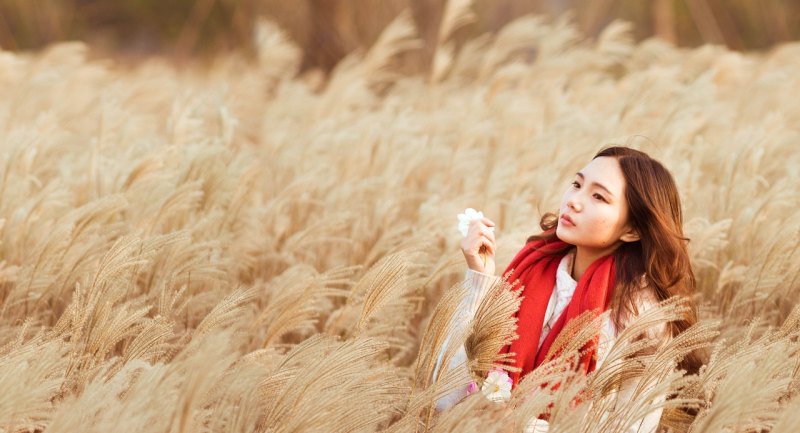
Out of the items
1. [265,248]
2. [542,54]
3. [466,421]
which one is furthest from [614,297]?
[542,54]

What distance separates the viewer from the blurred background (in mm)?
7957

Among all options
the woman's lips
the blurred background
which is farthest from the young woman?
the blurred background

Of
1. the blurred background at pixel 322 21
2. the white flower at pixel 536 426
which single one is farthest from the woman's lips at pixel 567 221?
the blurred background at pixel 322 21

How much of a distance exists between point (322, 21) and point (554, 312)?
19.4 feet

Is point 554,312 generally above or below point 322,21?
below

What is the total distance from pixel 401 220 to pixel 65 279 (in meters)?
1.55

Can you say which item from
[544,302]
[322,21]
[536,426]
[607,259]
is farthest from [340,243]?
[322,21]

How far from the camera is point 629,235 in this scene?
2469mm

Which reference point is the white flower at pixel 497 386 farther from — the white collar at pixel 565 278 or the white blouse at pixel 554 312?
the white collar at pixel 565 278

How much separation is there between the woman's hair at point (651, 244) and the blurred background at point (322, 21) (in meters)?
5.54

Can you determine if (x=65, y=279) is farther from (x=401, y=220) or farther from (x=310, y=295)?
(x=401, y=220)

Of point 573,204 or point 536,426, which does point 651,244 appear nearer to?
point 573,204

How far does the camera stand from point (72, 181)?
11.4ft

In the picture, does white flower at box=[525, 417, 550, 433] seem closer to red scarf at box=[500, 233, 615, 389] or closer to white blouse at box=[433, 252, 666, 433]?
white blouse at box=[433, 252, 666, 433]
